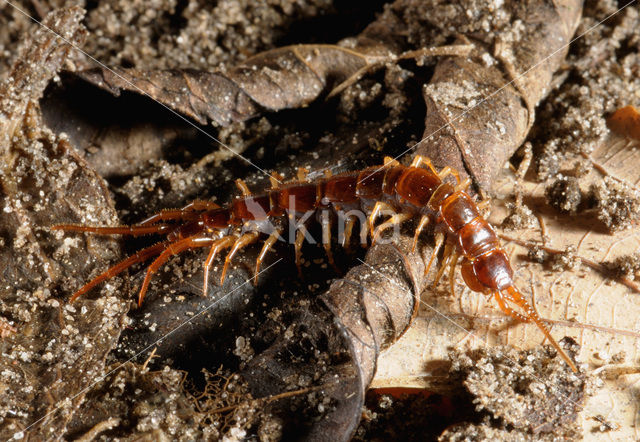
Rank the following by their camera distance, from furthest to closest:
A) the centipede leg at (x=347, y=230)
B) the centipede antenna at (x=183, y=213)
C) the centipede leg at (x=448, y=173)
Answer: the centipede antenna at (x=183, y=213) < the centipede leg at (x=347, y=230) < the centipede leg at (x=448, y=173)

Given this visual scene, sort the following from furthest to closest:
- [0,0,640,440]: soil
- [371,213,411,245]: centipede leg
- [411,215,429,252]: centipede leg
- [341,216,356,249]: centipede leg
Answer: [341,216,356,249]: centipede leg → [371,213,411,245]: centipede leg → [411,215,429,252]: centipede leg → [0,0,640,440]: soil

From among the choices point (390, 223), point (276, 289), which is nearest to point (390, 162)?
point (390, 223)

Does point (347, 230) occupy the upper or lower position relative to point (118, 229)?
lower

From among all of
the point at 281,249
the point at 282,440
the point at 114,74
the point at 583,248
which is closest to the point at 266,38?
the point at 114,74

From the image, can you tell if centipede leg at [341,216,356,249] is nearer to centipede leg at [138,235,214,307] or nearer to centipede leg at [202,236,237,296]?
centipede leg at [202,236,237,296]

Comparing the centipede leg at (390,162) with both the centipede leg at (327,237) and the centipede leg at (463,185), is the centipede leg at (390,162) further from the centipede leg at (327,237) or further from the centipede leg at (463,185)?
the centipede leg at (327,237)

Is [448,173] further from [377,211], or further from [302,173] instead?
[302,173]

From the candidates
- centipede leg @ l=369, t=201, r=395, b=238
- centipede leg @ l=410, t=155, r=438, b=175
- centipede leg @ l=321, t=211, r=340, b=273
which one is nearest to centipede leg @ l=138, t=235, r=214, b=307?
centipede leg @ l=321, t=211, r=340, b=273

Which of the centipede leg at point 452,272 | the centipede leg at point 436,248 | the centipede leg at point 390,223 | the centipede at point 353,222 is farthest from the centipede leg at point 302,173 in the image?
the centipede leg at point 452,272
